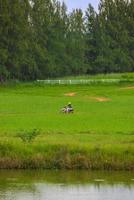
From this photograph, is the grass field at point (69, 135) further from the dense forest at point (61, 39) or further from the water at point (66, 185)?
the dense forest at point (61, 39)

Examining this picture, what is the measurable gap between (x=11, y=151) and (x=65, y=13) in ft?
357

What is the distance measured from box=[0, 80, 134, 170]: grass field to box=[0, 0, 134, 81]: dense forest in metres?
46.4

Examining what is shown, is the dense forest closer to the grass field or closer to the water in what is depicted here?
the grass field

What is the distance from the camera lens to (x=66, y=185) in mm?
25422

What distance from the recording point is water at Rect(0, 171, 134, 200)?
23438 millimetres

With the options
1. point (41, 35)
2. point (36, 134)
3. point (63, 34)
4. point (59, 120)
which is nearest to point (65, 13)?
point (63, 34)

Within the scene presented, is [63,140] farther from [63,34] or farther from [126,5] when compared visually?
[126,5]

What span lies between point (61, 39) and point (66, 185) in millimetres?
102698

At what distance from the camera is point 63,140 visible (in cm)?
3122

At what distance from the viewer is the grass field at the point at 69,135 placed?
91.7 feet

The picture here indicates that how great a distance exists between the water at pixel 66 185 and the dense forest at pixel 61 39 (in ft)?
259

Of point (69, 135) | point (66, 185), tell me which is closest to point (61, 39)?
point (69, 135)

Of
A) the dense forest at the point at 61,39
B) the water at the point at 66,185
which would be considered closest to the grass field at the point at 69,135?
the water at the point at 66,185

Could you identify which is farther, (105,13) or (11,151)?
(105,13)
